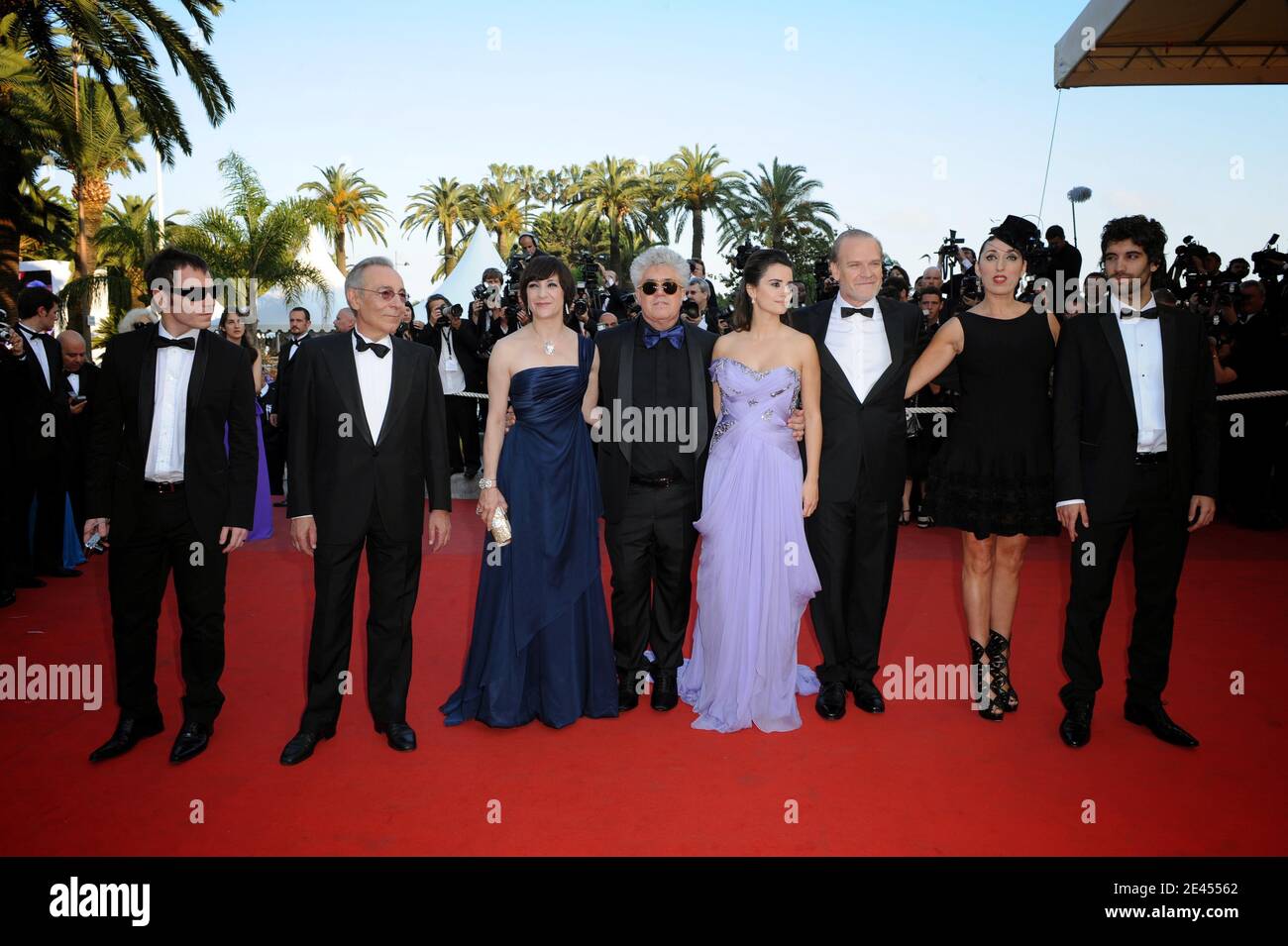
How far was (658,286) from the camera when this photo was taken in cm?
423

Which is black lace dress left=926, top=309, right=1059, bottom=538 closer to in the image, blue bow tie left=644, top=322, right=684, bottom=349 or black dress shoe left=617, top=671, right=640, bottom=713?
blue bow tie left=644, top=322, right=684, bottom=349

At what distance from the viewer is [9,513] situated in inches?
255

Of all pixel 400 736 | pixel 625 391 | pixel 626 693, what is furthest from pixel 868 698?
pixel 400 736

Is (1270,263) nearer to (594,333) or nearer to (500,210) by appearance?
(594,333)

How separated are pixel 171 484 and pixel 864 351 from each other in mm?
3053

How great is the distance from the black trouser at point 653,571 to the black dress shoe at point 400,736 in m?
1.05

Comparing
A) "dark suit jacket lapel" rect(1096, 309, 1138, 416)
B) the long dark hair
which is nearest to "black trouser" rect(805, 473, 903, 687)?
the long dark hair

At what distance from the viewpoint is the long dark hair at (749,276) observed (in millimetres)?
4230

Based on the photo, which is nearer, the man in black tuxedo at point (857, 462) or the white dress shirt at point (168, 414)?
the white dress shirt at point (168, 414)

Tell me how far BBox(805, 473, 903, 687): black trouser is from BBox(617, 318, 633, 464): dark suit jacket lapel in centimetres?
96

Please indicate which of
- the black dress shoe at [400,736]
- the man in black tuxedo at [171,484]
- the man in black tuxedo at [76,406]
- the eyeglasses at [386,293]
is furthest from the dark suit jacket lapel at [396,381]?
the man in black tuxedo at [76,406]

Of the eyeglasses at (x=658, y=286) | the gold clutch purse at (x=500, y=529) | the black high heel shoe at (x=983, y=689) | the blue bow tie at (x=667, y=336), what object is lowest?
the black high heel shoe at (x=983, y=689)

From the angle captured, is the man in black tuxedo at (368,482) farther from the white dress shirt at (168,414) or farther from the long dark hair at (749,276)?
the long dark hair at (749,276)
